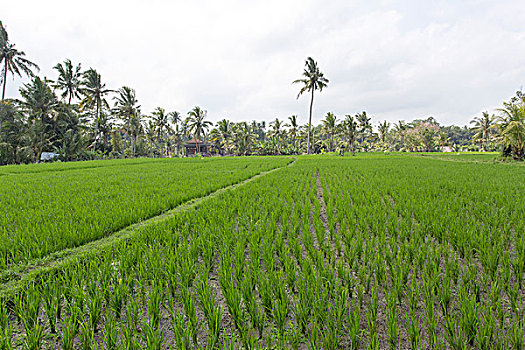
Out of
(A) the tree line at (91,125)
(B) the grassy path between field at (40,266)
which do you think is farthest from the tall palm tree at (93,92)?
(B) the grassy path between field at (40,266)

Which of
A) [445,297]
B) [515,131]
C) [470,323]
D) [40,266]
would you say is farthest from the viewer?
[515,131]

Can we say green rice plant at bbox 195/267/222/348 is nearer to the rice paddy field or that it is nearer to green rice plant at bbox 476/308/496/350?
the rice paddy field

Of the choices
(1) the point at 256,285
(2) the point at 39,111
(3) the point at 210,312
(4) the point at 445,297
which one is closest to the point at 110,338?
(3) the point at 210,312

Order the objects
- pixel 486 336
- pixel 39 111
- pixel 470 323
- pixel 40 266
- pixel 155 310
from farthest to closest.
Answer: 1. pixel 39 111
2. pixel 40 266
3. pixel 155 310
4. pixel 470 323
5. pixel 486 336

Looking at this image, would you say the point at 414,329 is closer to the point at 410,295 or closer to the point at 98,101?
the point at 410,295

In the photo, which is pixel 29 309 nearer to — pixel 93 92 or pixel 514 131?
pixel 514 131

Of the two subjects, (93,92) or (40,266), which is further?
(93,92)

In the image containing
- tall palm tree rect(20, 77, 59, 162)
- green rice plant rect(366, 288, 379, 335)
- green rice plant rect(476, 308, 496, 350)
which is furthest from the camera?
tall palm tree rect(20, 77, 59, 162)

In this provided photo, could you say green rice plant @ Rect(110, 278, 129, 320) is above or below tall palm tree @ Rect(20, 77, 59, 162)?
below

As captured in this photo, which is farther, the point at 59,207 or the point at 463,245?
the point at 59,207

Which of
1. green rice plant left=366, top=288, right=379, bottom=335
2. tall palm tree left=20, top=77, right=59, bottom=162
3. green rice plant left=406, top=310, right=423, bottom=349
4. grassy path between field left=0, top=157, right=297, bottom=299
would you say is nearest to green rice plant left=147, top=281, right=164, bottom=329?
grassy path between field left=0, top=157, right=297, bottom=299

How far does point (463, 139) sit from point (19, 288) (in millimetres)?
93787

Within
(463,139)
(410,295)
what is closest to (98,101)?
(410,295)

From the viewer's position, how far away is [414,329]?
1518 mm
